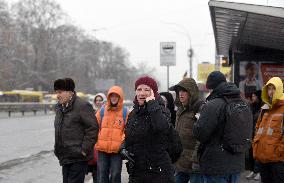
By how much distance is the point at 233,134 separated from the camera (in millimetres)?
4984

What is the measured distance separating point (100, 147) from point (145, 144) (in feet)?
9.96

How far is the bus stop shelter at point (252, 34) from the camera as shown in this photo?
8117 millimetres

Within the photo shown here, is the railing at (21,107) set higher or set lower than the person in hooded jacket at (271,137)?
lower

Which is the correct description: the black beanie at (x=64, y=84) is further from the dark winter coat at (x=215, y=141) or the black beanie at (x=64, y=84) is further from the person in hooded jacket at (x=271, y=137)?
the person in hooded jacket at (x=271, y=137)

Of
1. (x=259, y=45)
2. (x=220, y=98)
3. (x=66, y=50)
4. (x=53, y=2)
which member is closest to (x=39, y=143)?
(x=259, y=45)

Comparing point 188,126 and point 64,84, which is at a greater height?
point 64,84

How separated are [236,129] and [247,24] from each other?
17.4 feet

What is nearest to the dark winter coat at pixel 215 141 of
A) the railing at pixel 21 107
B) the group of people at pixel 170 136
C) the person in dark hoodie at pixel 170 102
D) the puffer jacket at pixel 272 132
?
the group of people at pixel 170 136

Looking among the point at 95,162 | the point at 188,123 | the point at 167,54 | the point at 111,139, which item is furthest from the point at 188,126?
the point at 167,54

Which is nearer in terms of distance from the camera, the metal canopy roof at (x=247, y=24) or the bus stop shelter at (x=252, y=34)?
the metal canopy roof at (x=247, y=24)

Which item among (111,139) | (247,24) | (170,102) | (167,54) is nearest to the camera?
(111,139)

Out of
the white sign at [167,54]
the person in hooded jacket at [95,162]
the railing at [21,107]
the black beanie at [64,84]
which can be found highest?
the white sign at [167,54]

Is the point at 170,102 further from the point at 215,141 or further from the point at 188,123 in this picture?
the point at 215,141

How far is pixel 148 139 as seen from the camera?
4.53 meters
